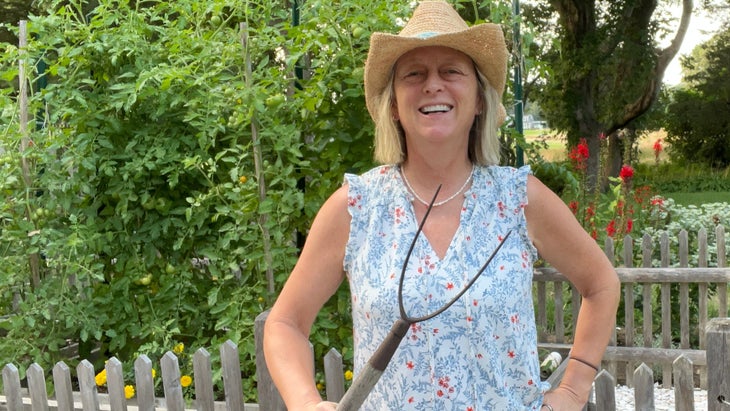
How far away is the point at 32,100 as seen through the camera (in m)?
3.78

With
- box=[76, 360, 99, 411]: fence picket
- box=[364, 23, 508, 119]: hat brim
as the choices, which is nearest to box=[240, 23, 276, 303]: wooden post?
box=[76, 360, 99, 411]: fence picket

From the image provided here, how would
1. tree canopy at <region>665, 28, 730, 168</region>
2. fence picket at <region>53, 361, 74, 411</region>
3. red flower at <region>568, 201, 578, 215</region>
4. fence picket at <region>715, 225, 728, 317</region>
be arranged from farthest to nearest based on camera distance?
tree canopy at <region>665, 28, 730, 168</region>, red flower at <region>568, 201, 578, 215</region>, fence picket at <region>715, 225, 728, 317</region>, fence picket at <region>53, 361, 74, 411</region>

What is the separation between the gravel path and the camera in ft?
16.4

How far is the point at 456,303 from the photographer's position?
161 centimetres

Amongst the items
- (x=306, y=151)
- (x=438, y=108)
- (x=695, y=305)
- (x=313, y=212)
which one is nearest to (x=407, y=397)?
(x=438, y=108)

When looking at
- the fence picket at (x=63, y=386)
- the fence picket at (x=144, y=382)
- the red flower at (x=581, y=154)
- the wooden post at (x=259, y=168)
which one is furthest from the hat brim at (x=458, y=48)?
the red flower at (x=581, y=154)

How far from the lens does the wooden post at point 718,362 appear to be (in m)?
2.33

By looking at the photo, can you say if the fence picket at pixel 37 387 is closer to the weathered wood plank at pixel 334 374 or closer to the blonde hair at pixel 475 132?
the weathered wood plank at pixel 334 374

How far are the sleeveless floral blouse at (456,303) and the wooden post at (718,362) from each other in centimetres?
87

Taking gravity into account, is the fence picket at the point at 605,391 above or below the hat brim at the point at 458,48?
below

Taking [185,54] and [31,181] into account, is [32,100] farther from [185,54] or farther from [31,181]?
[185,54]

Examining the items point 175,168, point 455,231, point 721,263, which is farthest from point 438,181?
point 721,263

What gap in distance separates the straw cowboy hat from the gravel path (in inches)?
147

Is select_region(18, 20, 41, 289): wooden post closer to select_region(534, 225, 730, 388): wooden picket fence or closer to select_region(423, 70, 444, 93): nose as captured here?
select_region(423, 70, 444, 93): nose
